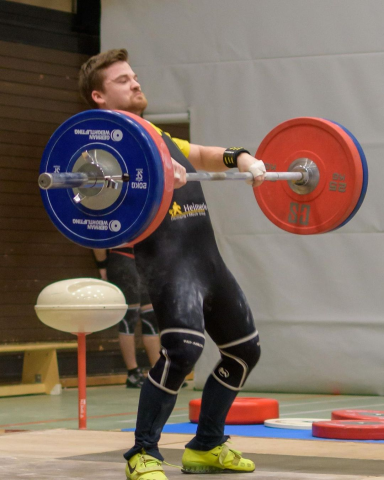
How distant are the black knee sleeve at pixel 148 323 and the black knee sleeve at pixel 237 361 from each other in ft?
11.3

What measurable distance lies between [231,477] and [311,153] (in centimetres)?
138

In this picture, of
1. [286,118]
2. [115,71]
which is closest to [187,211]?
[115,71]

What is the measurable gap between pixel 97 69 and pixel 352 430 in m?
1.95

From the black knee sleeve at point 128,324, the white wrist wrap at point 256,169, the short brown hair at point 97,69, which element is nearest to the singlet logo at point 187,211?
the white wrist wrap at point 256,169

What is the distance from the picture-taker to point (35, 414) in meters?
5.58

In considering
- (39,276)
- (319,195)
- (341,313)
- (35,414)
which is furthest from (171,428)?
(39,276)

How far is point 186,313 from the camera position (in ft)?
10.2

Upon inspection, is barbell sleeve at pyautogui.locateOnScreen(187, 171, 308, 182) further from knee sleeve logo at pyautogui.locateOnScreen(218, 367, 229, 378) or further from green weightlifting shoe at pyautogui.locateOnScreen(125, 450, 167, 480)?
green weightlifting shoe at pyautogui.locateOnScreen(125, 450, 167, 480)

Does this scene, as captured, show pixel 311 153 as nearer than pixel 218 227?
Yes

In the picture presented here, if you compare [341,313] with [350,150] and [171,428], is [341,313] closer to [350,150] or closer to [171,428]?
[171,428]

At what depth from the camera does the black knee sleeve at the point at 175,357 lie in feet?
10.1

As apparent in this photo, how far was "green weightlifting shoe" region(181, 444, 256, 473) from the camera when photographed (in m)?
3.29

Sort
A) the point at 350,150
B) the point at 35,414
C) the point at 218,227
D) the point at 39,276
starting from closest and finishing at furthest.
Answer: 1. the point at 350,150
2. the point at 35,414
3. the point at 218,227
4. the point at 39,276

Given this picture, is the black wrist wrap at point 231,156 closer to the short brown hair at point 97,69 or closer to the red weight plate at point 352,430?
the short brown hair at point 97,69
